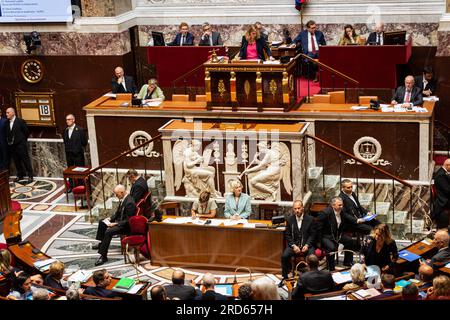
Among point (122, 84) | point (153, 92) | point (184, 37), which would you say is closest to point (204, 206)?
point (153, 92)

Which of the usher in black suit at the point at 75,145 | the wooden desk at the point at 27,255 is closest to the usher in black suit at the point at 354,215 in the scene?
the wooden desk at the point at 27,255

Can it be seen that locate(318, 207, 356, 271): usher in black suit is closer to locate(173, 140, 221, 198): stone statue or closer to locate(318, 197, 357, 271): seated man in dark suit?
locate(318, 197, 357, 271): seated man in dark suit

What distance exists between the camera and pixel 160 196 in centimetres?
1432

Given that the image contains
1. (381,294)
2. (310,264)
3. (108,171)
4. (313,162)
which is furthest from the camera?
(108,171)

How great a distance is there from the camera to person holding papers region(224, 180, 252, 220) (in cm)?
1250

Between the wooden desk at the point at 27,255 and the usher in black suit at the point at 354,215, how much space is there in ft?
13.8

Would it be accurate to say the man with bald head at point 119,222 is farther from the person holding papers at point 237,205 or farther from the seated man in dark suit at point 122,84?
the seated man in dark suit at point 122,84

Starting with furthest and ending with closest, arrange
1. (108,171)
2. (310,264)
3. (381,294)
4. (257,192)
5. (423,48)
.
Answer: (423,48) → (108,171) → (257,192) → (310,264) → (381,294)

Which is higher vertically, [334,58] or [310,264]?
[334,58]

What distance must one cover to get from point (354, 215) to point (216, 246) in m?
2.01

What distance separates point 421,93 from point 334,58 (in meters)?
1.86

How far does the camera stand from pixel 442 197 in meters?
12.8
